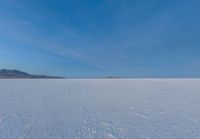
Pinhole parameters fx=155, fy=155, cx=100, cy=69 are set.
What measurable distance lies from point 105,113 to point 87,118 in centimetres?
64

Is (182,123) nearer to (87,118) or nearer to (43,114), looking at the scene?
(87,118)

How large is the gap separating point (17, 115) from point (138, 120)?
3060 millimetres

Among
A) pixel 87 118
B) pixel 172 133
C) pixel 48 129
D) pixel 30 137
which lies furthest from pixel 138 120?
pixel 30 137

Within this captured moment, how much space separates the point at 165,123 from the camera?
11.2 feet

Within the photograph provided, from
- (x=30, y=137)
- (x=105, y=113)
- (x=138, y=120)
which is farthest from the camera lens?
(x=105, y=113)

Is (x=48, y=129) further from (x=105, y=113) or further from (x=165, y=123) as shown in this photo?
(x=165, y=123)

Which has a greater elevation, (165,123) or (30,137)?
(165,123)

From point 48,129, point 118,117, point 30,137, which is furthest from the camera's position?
point 118,117

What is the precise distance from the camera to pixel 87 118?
3.80m

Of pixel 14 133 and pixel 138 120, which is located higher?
pixel 138 120

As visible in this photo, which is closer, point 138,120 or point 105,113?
point 138,120

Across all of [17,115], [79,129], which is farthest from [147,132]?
[17,115]

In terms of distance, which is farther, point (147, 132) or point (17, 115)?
point (17, 115)

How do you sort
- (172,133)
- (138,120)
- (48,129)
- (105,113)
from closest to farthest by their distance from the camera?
(172,133)
(48,129)
(138,120)
(105,113)
